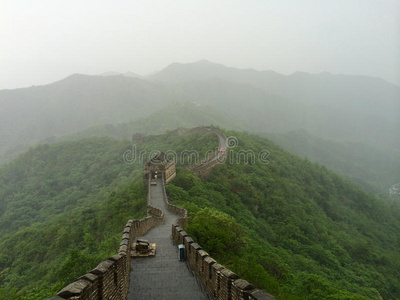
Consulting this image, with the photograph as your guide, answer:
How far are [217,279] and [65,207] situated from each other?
51.8 m

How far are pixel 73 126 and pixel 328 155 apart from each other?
160752mm

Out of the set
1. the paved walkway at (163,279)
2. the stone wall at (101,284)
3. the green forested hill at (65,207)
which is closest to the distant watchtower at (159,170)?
the green forested hill at (65,207)

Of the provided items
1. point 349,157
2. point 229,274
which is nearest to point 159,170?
point 229,274

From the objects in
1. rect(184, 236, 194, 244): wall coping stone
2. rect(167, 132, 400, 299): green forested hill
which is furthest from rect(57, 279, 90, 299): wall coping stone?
rect(184, 236, 194, 244): wall coping stone

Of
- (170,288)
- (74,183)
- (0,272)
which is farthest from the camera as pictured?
(74,183)

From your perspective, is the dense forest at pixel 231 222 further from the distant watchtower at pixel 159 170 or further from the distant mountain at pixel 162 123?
the distant mountain at pixel 162 123

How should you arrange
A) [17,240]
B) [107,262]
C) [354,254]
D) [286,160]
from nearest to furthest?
[107,262]
[17,240]
[354,254]
[286,160]

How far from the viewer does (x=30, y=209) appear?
54062 millimetres

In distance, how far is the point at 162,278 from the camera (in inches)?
418

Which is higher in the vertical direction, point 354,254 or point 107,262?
point 107,262

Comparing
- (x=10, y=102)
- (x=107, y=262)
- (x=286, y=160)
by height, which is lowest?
(x=286, y=160)

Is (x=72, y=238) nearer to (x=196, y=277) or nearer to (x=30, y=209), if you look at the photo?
(x=196, y=277)

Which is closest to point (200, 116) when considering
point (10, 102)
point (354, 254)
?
point (354, 254)

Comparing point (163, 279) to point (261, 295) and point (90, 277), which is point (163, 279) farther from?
point (261, 295)
